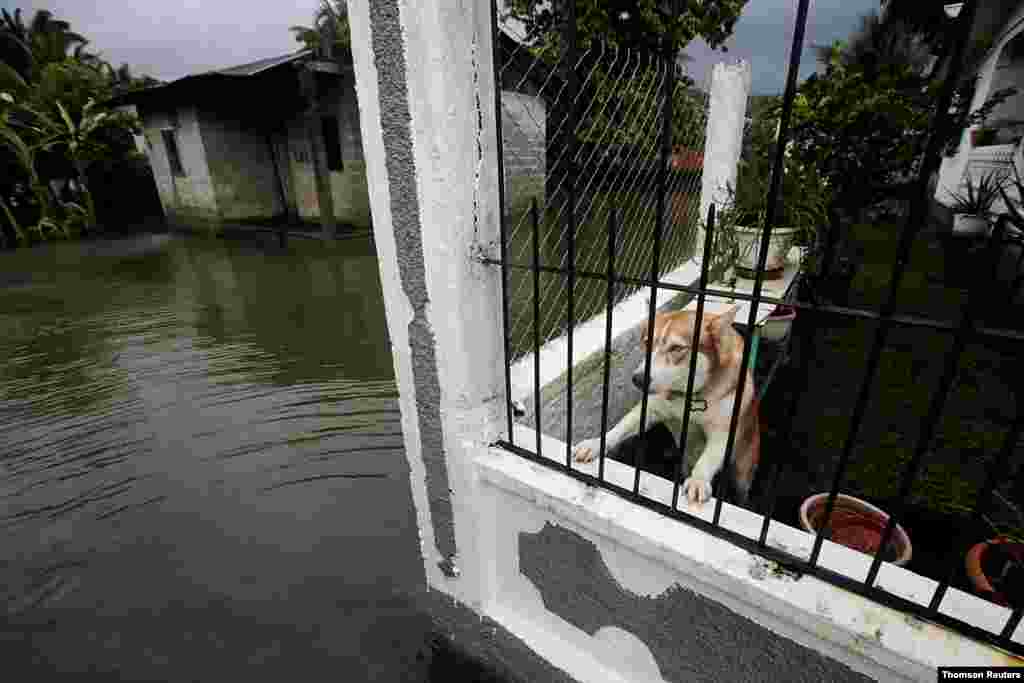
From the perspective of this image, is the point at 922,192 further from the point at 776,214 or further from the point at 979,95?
the point at 979,95

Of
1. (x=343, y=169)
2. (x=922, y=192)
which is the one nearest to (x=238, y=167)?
(x=343, y=169)

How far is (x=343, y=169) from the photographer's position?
12383mm

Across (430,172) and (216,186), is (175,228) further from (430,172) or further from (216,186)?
(430,172)

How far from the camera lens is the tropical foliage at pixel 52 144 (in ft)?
45.0

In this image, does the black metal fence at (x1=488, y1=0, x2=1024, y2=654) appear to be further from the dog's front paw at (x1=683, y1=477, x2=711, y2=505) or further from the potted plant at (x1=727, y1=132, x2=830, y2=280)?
the potted plant at (x1=727, y1=132, x2=830, y2=280)

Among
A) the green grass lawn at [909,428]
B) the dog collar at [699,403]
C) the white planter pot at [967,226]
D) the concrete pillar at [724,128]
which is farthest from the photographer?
the white planter pot at [967,226]

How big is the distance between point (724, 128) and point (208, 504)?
4738 millimetres

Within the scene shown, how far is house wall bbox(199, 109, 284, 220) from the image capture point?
13836mm

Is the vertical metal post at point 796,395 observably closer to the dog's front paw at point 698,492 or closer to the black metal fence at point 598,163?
the dog's front paw at point 698,492

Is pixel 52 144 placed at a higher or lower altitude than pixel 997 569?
higher

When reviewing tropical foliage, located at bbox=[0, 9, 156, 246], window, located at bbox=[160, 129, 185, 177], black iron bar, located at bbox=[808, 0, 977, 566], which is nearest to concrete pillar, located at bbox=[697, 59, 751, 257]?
black iron bar, located at bbox=[808, 0, 977, 566]

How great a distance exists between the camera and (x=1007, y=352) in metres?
4.38

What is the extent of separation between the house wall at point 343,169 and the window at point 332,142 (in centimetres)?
17

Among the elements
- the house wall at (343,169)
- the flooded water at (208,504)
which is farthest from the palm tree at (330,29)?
the flooded water at (208,504)
